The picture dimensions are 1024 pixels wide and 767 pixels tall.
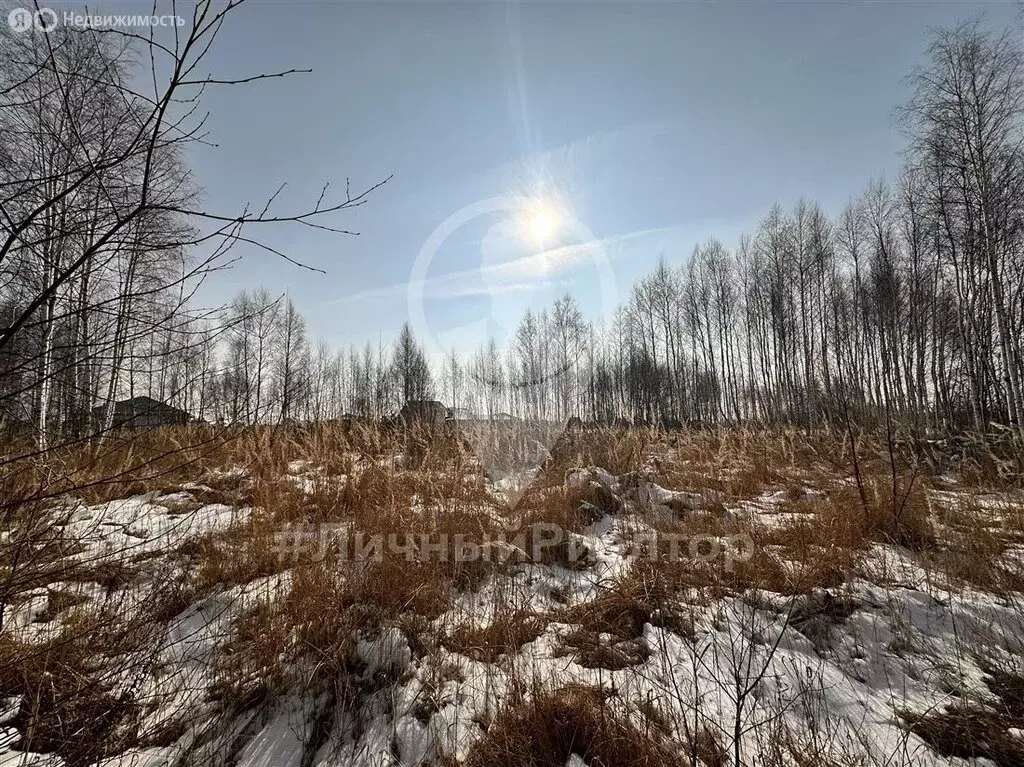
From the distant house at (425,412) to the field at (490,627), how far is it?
3107 millimetres

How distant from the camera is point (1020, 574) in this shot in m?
3.04

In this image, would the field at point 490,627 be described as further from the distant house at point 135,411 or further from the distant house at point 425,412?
the distant house at point 425,412

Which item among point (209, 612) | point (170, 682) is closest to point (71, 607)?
point (209, 612)

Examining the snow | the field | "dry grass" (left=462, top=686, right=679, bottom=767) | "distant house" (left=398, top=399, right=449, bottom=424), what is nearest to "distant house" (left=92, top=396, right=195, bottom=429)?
the field

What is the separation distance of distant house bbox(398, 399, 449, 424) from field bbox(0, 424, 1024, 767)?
3107mm

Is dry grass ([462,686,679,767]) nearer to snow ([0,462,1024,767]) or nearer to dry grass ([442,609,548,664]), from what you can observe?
snow ([0,462,1024,767])

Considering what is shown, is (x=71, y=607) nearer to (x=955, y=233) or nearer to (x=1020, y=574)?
(x=1020, y=574)

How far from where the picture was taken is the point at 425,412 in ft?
31.4

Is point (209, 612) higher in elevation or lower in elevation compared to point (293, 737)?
higher

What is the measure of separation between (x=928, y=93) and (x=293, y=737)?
50.6ft

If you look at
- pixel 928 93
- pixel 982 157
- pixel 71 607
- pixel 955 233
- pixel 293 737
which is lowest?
pixel 293 737

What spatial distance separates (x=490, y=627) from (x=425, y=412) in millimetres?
7225

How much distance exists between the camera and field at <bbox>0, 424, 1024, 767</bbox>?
76.1 inches

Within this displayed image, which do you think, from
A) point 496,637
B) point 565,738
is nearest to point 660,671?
point 565,738
